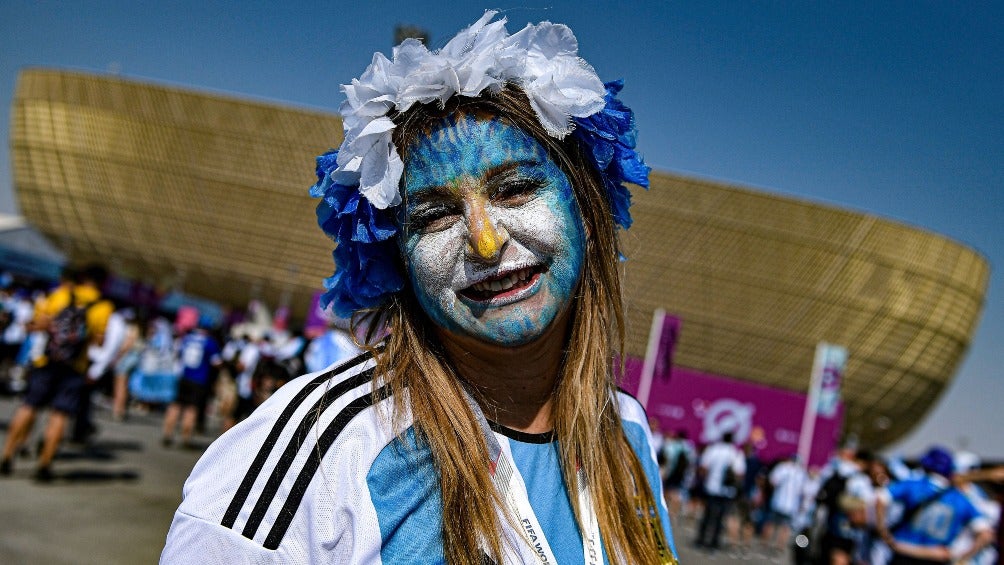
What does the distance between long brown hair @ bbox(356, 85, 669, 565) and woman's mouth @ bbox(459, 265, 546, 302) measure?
5.0 inches

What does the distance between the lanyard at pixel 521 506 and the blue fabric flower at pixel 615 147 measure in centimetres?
54

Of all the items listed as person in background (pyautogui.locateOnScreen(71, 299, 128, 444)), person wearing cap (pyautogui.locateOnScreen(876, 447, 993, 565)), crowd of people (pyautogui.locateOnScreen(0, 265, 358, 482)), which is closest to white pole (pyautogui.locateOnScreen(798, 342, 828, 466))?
person wearing cap (pyautogui.locateOnScreen(876, 447, 993, 565))

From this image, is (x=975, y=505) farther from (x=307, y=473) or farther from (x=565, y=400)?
(x=307, y=473)

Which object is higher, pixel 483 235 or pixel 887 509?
pixel 887 509

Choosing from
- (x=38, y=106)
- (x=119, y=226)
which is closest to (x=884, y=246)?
(x=119, y=226)

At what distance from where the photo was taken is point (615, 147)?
1771 mm

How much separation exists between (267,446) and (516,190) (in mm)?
615

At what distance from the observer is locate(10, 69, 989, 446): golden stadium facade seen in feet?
160

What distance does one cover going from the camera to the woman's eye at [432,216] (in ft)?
5.13

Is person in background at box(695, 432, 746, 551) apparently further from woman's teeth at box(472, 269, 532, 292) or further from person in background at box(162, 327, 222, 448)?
woman's teeth at box(472, 269, 532, 292)

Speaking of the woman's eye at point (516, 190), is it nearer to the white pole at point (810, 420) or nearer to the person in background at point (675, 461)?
the white pole at point (810, 420)

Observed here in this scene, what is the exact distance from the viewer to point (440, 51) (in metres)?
1.59

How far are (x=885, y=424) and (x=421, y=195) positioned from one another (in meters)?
59.0

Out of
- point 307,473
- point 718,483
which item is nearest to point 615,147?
point 307,473
